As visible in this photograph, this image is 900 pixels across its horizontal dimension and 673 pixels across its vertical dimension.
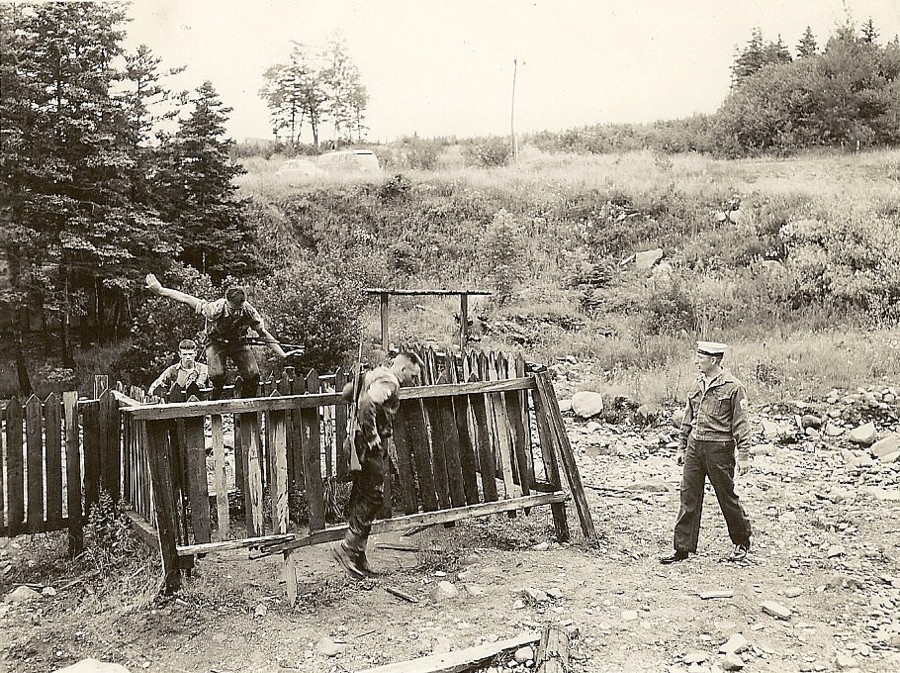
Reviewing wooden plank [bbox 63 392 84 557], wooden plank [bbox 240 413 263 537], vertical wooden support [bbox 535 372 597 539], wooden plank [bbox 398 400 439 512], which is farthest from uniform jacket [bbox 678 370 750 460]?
wooden plank [bbox 63 392 84 557]

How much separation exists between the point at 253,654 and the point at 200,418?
1530mm

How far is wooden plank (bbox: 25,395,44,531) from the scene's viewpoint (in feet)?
19.1

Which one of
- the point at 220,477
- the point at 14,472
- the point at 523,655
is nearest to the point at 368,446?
the point at 220,477

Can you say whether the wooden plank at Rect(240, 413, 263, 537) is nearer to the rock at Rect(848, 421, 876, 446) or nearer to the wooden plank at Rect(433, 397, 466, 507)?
the wooden plank at Rect(433, 397, 466, 507)

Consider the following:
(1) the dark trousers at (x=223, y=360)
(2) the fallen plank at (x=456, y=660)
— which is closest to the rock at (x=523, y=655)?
(2) the fallen plank at (x=456, y=660)

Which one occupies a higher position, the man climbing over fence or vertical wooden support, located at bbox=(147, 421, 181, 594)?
the man climbing over fence

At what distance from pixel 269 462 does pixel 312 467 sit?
0.99 ft

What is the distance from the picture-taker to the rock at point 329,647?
14.3 ft

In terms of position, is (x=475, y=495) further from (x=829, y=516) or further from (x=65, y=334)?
(x=65, y=334)

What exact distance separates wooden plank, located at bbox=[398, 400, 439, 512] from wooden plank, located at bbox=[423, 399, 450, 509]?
53 millimetres

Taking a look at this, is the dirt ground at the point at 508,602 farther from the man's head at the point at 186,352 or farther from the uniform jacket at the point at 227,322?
the man's head at the point at 186,352

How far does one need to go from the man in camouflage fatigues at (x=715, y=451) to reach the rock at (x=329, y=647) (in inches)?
107

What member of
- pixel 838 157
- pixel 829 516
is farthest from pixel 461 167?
pixel 829 516

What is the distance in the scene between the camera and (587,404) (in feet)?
36.3
